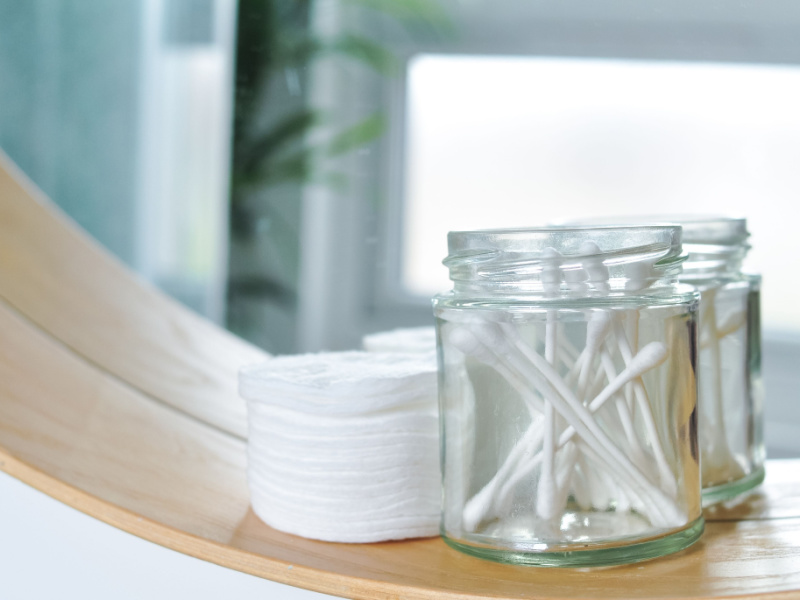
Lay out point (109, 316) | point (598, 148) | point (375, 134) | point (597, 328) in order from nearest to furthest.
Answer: point (597, 328)
point (109, 316)
point (598, 148)
point (375, 134)

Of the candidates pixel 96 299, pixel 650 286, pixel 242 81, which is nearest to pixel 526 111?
pixel 242 81

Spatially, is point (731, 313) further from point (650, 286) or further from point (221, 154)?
point (221, 154)

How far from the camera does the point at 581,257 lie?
0.86 feet

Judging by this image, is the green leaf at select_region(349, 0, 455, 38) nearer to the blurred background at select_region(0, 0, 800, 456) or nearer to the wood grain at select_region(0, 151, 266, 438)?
the blurred background at select_region(0, 0, 800, 456)

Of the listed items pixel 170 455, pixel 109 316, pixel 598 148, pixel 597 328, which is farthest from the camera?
pixel 598 148

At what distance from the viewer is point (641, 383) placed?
10.6 inches

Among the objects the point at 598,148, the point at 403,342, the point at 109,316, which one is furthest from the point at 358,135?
the point at 403,342

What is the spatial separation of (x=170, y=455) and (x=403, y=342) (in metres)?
0.13

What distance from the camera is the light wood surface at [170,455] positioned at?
0.27 meters

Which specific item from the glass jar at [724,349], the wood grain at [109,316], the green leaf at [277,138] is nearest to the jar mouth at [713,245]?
the glass jar at [724,349]

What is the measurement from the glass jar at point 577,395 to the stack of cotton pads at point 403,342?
11cm

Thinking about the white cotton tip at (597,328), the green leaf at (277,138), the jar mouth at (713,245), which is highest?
the green leaf at (277,138)

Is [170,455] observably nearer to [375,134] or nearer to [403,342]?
[403,342]

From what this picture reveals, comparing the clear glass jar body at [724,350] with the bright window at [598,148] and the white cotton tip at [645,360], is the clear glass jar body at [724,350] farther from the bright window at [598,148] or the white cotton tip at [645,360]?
the bright window at [598,148]
